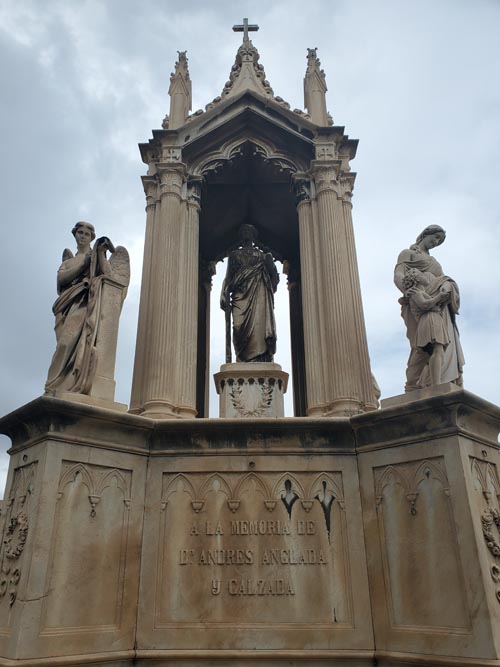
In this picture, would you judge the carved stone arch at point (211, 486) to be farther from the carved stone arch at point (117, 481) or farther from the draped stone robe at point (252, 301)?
the draped stone robe at point (252, 301)

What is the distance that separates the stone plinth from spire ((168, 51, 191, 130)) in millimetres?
5346

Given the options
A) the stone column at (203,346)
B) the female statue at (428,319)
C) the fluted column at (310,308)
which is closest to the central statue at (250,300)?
the stone column at (203,346)

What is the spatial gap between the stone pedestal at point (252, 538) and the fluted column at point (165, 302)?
1.39 meters

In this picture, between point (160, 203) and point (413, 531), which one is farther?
point (160, 203)

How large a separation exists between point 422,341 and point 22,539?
17.8 ft

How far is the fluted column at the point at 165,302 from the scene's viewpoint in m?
8.85

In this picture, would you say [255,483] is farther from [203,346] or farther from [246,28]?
[246,28]

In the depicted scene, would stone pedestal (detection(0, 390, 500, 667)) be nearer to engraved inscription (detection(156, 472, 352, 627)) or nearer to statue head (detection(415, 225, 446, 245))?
engraved inscription (detection(156, 472, 352, 627))

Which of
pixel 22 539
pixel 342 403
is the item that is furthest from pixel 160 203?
pixel 22 539

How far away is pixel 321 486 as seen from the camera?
24.0ft

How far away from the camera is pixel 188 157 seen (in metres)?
11.4

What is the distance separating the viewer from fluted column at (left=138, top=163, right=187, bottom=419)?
Result: 29.0 feet

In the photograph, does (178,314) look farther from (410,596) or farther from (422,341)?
(410,596)

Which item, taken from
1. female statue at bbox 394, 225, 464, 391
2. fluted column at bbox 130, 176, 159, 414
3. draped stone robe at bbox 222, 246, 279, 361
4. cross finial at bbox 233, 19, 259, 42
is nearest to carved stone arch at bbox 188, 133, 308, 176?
fluted column at bbox 130, 176, 159, 414
